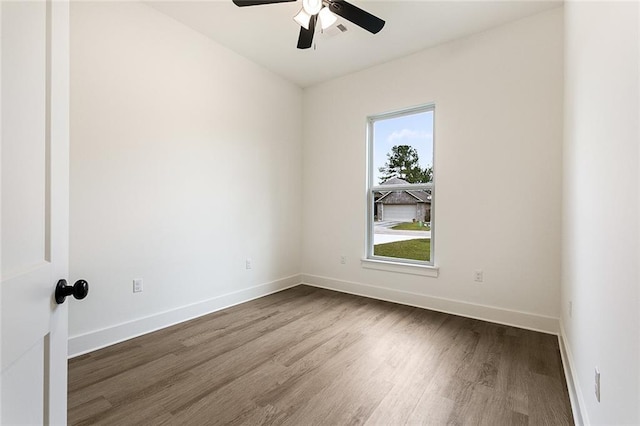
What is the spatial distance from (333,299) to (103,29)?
348cm

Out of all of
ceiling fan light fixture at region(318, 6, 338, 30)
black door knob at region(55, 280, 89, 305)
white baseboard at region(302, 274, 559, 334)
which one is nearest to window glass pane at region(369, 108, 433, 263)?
white baseboard at region(302, 274, 559, 334)

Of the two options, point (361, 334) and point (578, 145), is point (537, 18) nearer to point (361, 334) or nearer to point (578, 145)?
point (578, 145)

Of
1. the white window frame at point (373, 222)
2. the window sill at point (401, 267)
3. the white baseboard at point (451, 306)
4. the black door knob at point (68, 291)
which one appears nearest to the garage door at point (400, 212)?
the white window frame at point (373, 222)

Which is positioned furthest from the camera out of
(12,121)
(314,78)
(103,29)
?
(314,78)

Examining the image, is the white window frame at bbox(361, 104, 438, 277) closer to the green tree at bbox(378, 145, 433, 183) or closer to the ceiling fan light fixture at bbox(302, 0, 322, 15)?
the green tree at bbox(378, 145, 433, 183)

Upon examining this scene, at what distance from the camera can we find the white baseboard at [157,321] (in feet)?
7.47

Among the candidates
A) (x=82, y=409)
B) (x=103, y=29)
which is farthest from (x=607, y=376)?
(x=103, y=29)

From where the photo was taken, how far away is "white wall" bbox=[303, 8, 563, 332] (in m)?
2.69

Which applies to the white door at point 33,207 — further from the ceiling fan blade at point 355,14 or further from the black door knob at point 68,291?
the ceiling fan blade at point 355,14

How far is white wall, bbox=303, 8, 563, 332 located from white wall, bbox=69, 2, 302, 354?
1299 millimetres

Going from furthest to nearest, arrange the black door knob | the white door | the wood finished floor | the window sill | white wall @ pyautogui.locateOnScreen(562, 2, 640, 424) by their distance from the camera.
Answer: the window sill
the wood finished floor
white wall @ pyautogui.locateOnScreen(562, 2, 640, 424)
the black door knob
the white door

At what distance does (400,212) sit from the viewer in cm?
371

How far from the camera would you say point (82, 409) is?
1.63m

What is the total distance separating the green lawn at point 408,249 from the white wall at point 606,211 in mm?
1589
